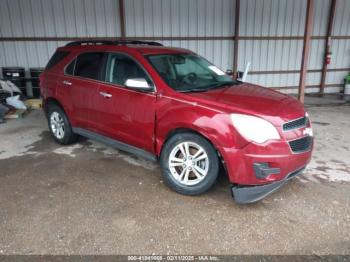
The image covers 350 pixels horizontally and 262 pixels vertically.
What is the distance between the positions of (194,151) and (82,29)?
758 cm

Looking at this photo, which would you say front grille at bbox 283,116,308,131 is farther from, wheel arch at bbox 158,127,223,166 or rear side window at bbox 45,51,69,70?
rear side window at bbox 45,51,69,70

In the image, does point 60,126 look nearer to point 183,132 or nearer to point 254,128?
point 183,132

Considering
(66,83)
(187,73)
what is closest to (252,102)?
(187,73)

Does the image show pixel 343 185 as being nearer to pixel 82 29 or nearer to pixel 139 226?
pixel 139 226

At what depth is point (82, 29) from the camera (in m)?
9.55

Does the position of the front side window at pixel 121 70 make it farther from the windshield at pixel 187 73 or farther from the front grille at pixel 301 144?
the front grille at pixel 301 144

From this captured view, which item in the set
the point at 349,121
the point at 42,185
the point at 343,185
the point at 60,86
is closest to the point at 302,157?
the point at 343,185

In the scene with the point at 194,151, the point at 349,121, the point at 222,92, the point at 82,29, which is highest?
the point at 82,29

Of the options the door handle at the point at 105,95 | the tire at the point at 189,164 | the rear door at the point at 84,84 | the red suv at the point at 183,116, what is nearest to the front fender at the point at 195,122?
the red suv at the point at 183,116

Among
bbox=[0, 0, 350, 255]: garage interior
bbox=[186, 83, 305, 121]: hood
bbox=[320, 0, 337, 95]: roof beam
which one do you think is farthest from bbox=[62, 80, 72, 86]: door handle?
bbox=[320, 0, 337, 95]: roof beam

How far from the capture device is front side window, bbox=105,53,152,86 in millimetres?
3922

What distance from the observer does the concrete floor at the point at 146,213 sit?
9.11 ft

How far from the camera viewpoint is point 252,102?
336 centimetres

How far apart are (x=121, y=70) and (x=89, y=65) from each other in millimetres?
702
